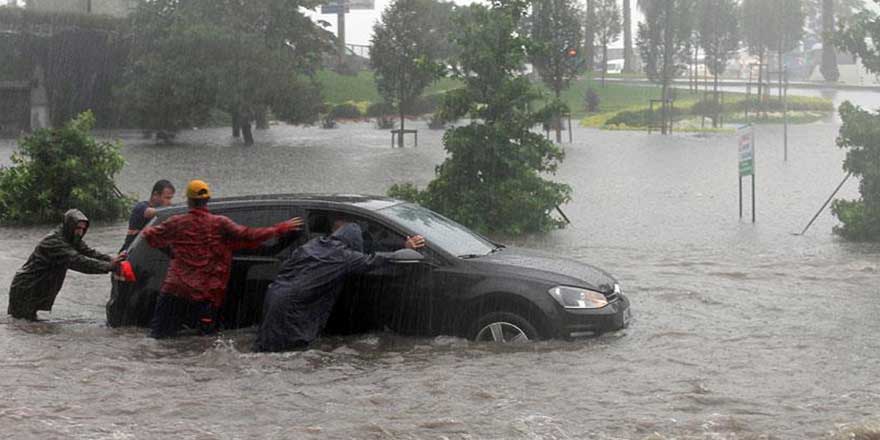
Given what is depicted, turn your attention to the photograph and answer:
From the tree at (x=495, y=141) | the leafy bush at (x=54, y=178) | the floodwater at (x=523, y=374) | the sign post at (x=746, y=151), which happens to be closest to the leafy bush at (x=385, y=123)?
the leafy bush at (x=54, y=178)

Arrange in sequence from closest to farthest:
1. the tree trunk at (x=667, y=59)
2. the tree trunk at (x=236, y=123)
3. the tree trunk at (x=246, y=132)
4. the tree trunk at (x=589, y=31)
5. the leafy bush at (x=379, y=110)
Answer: the tree trunk at (x=246, y=132) → the tree trunk at (x=236, y=123) → the tree trunk at (x=667, y=59) → the leafy bush at (x=379, y=110) → the tree trunk at (x=589, y=31)

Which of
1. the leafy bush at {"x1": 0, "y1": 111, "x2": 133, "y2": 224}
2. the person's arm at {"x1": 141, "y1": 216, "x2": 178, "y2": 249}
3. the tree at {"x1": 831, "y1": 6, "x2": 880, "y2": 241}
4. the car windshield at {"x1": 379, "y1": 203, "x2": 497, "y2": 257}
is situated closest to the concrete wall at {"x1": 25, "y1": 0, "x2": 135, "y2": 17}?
the leafy bush at {"x1": 0, "y1": 111, "x2": 133, "y2": 224}

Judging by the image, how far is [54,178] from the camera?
23.3 metres

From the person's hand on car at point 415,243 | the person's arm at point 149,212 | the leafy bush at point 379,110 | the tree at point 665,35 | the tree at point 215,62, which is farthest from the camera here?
the leafy bush at point 379,110

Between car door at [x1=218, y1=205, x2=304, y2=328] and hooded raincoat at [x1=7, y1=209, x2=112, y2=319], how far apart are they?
1.49m

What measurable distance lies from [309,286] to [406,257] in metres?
0.81

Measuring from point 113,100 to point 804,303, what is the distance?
4542cm

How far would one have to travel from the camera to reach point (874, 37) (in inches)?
845

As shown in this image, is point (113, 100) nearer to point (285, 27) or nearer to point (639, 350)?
point (285, 27)

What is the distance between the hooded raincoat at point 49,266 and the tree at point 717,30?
57470mm

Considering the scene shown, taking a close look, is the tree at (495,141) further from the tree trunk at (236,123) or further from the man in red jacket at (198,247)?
the tree trunk at (236,123)

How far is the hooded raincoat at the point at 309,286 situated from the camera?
10266 mm

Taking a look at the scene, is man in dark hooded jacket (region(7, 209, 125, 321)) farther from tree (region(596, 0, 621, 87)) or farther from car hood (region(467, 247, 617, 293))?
tree (region(596, 0, 621, 87))

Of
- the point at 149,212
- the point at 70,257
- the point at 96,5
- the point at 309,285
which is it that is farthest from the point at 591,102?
the point at 309,285
